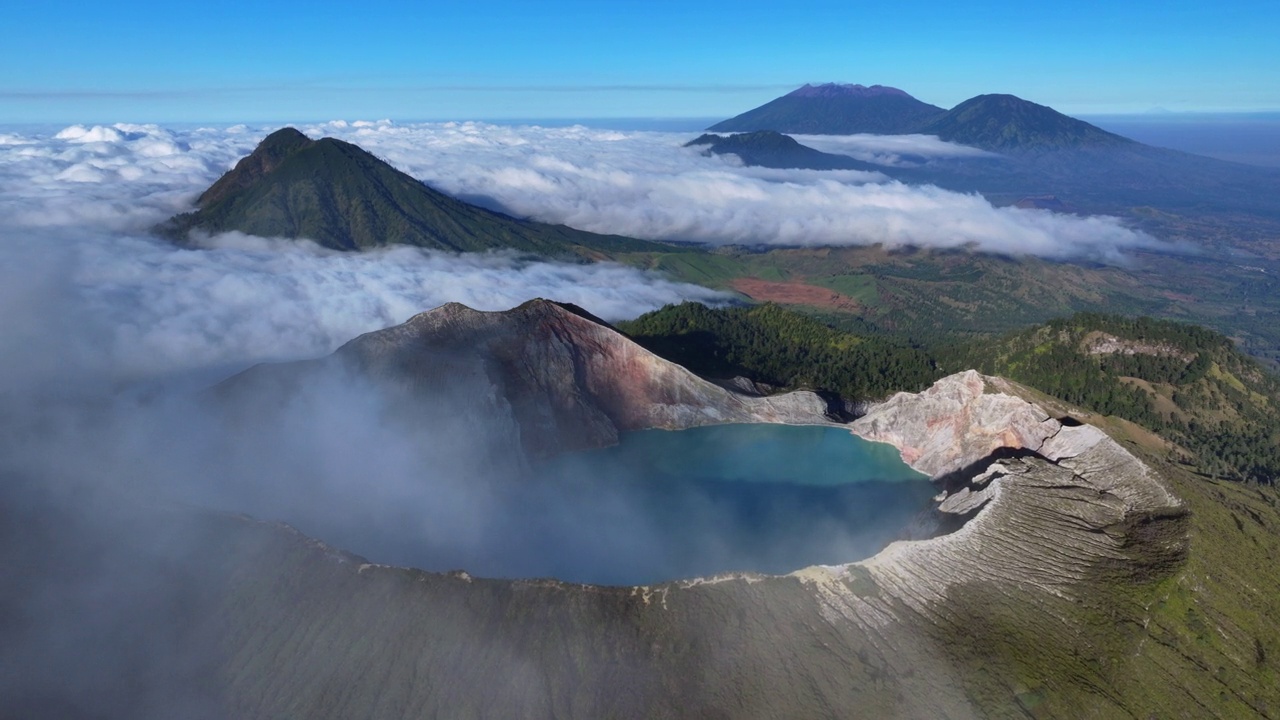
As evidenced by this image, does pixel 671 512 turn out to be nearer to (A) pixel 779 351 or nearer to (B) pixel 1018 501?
(B) pixel 1018 501

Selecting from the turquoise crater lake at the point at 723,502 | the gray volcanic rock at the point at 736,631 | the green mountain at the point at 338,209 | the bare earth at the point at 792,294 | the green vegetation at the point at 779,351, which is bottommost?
the turquoise crater lake at the point at 723,502

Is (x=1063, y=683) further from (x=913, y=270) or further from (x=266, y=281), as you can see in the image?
(x=913, y=270)

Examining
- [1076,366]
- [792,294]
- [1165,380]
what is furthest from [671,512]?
[792,294]

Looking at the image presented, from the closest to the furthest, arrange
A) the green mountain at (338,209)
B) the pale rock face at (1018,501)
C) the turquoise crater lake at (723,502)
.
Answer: the pale rock face at (1018,501)
the turquoise crater lake at (723,502)
the green mountain at (338,209)

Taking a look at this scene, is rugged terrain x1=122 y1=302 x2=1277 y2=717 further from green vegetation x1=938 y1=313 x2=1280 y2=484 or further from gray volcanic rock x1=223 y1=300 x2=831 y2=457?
gray volcanic rock x1=223 y1=300 x2=831 y2=457

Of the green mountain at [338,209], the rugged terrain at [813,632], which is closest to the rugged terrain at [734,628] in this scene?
the rugged terrain at [813,632]

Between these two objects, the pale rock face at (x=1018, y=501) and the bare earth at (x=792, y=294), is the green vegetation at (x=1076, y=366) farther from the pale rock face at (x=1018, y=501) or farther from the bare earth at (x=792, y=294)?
the bare earth at (x=792, y=294)

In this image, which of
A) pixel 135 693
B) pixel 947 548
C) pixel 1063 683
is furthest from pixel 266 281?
pixel 1063 683
